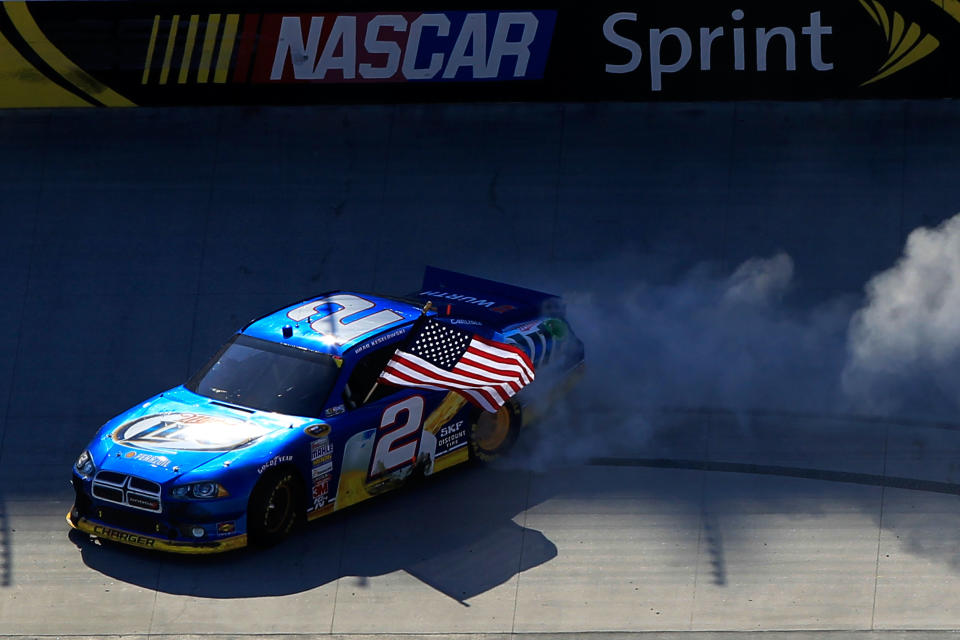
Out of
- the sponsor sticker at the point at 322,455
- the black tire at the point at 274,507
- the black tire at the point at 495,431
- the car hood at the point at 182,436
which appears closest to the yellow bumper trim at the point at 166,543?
the black tire at the point at 274,507

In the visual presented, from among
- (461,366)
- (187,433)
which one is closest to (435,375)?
(461,366)

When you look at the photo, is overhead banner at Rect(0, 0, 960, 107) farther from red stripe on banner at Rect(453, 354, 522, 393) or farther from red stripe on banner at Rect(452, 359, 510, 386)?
red stripe on banner at Rect(452, 359, 510, 386)

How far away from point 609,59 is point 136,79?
16.5 feet

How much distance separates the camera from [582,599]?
10.3 meters

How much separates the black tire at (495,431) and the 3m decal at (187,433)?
2017 millimetres

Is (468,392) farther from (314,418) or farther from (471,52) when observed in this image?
(471,52)

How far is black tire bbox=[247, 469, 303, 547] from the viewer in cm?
1053

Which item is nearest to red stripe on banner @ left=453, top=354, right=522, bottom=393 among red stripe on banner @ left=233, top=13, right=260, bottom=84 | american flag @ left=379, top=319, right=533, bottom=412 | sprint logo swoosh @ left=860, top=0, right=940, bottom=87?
american flag @ left=379, top=319, right=533, bottom=412

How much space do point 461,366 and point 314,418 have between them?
1.38m

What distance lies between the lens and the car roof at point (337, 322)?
11.6 metres

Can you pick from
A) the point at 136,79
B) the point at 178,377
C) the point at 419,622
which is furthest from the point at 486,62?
the point at 419,622

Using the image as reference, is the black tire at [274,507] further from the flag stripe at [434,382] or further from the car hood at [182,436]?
the flag stripe at [434,382]

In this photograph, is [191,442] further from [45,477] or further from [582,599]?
[582,599]

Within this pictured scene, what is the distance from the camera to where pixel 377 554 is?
1083cm
